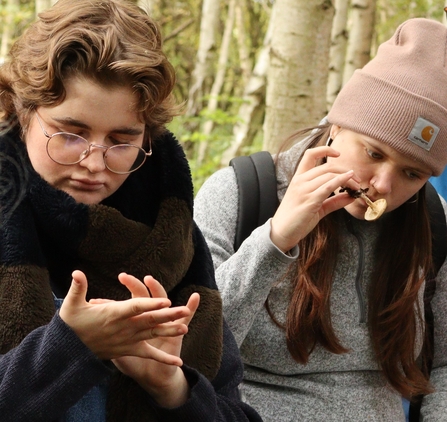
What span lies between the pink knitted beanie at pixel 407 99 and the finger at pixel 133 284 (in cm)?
124

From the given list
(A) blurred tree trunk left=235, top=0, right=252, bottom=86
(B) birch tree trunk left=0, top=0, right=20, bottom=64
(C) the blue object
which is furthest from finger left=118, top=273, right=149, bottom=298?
(A) blurred tree trunk left=235, top=0, right=252, bottom=86

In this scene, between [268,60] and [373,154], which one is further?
[268,60]

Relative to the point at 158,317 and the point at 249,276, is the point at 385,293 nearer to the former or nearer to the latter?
the point at 249,276

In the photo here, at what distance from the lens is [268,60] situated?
17.0 ft

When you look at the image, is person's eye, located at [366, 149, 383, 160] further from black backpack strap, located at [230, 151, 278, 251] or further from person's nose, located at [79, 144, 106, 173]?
person's nose, located at [79, 144, 106, 173]

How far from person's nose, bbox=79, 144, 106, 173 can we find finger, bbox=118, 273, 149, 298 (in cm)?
34

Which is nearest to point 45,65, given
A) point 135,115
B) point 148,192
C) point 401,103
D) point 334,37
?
point 135,115

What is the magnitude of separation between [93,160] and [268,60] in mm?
3478

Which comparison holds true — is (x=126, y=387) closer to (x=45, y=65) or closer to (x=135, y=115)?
(x=135, y=115)

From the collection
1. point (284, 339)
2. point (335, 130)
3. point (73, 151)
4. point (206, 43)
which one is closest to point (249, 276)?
point (284, 339)

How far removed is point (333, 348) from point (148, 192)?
0.93 metres

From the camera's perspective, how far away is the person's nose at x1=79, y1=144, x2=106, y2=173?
1.88 m

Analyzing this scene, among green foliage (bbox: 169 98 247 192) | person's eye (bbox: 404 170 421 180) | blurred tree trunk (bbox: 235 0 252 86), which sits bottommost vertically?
blurred tree trunk (bbox: 235 0 252 86)

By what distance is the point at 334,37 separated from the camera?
8555 millimetres
